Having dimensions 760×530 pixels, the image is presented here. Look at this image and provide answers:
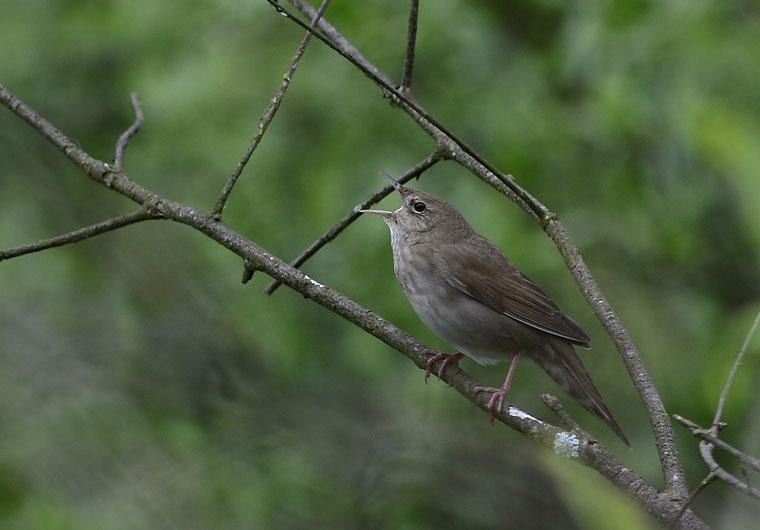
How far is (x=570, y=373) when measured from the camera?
15.0 ft

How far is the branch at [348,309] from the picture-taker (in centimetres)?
255

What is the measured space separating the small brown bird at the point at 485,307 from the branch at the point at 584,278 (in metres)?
1.14

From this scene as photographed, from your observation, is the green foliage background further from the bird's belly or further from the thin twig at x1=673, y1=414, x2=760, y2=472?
the thin twig at x1=673, y1=414, x2=760, y2=472

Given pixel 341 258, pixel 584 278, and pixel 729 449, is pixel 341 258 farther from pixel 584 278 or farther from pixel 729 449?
pixel 729 449

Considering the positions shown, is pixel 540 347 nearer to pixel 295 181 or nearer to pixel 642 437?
pixel 642 437

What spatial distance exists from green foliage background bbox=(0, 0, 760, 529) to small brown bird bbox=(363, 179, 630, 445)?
346 mm

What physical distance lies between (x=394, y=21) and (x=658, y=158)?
1608 mm

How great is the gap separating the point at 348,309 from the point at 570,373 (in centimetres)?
175

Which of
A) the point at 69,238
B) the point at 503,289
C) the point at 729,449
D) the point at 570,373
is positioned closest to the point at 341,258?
the point at 503,289

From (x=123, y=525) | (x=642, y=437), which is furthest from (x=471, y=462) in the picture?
(x=123, y=525)

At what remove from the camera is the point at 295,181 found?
5.93m

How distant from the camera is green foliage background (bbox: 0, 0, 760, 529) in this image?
470 centimetres

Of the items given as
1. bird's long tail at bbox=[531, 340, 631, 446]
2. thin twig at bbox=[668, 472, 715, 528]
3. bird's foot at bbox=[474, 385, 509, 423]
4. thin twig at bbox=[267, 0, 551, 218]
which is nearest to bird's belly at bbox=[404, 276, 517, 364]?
bird's long tail at bbox=[531, 340, 631, 446]

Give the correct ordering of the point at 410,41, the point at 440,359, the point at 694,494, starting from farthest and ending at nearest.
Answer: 1. the point at 440,359
2. the point at 410,41
3. the point at 694,494
